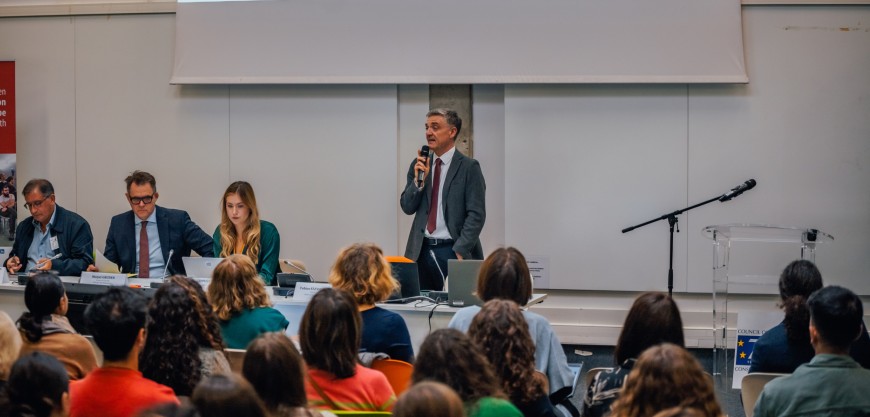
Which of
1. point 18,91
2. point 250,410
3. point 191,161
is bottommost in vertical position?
point 250,410

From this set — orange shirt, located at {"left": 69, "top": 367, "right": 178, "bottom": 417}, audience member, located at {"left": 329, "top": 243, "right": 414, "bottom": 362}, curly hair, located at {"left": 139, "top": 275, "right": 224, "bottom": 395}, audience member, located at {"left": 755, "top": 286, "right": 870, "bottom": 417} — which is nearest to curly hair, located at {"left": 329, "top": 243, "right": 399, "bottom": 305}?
audience member, located at {"left": 329, "top": 243, "right": 414, "bottom": 362}

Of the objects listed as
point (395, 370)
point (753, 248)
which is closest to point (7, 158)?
point (395, 370)

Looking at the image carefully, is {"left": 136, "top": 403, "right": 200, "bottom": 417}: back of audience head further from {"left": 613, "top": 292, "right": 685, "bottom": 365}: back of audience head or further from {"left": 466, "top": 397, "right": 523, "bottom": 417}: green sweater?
{"left": 613, "top": 292, "right": 685, "bottom": 365}: back of audience head

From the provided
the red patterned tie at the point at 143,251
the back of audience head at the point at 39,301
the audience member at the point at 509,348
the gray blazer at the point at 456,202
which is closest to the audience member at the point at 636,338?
the audience member at the point at 509,348

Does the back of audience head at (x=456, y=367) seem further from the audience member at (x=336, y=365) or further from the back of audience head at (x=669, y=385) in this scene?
the audience member at (x=336, y=365)

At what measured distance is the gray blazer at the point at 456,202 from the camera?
17.9 ft

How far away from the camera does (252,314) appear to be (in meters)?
3.56

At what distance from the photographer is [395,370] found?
3.22 meters

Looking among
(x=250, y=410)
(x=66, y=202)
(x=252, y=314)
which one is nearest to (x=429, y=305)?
(x=252, y=314)

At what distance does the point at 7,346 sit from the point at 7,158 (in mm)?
5078

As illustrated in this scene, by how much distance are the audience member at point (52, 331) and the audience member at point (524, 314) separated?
127 centimetres

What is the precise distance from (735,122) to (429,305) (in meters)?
3.05

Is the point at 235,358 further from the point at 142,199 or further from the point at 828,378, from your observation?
the point at 142,199

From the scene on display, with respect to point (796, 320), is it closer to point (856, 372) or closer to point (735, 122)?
point (856, 372)
